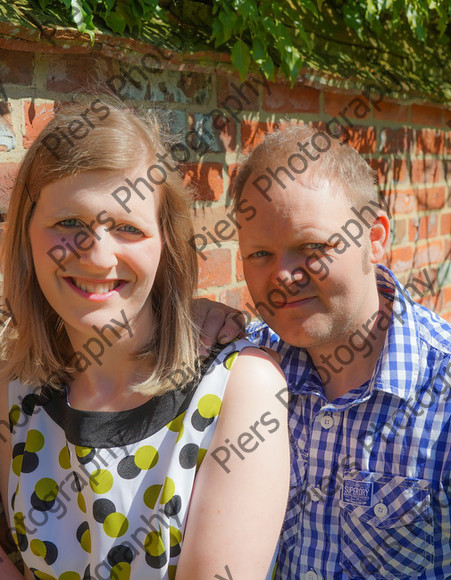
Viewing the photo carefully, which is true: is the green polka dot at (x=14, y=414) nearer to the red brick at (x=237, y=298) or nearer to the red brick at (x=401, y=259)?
the red brick at (x=237, y=298)

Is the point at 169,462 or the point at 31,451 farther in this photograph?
the point at 31,451

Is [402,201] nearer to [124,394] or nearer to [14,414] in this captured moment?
[124,394]

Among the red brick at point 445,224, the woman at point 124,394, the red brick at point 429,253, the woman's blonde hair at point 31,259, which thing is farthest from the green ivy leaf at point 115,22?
the red brick at point 445,224

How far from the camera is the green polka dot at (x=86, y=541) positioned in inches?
67.4

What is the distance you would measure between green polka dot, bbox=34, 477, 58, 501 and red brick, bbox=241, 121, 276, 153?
129 centimetres

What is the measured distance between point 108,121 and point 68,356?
0.66m

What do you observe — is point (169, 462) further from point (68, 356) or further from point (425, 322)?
point (425, 322)

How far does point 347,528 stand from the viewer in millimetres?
1777

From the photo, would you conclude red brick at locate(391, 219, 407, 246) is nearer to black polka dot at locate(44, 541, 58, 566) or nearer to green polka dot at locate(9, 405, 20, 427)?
green polka dot at locate(9, 405, 20, 427)

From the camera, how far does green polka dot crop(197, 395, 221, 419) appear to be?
167 centimetres

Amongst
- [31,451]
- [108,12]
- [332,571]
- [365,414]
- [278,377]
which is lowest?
[332,571]

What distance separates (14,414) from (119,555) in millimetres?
483

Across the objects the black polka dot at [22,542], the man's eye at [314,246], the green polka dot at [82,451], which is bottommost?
the black polka dot at [22,542]

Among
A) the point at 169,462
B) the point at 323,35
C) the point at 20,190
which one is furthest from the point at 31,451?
the point at 323,35
